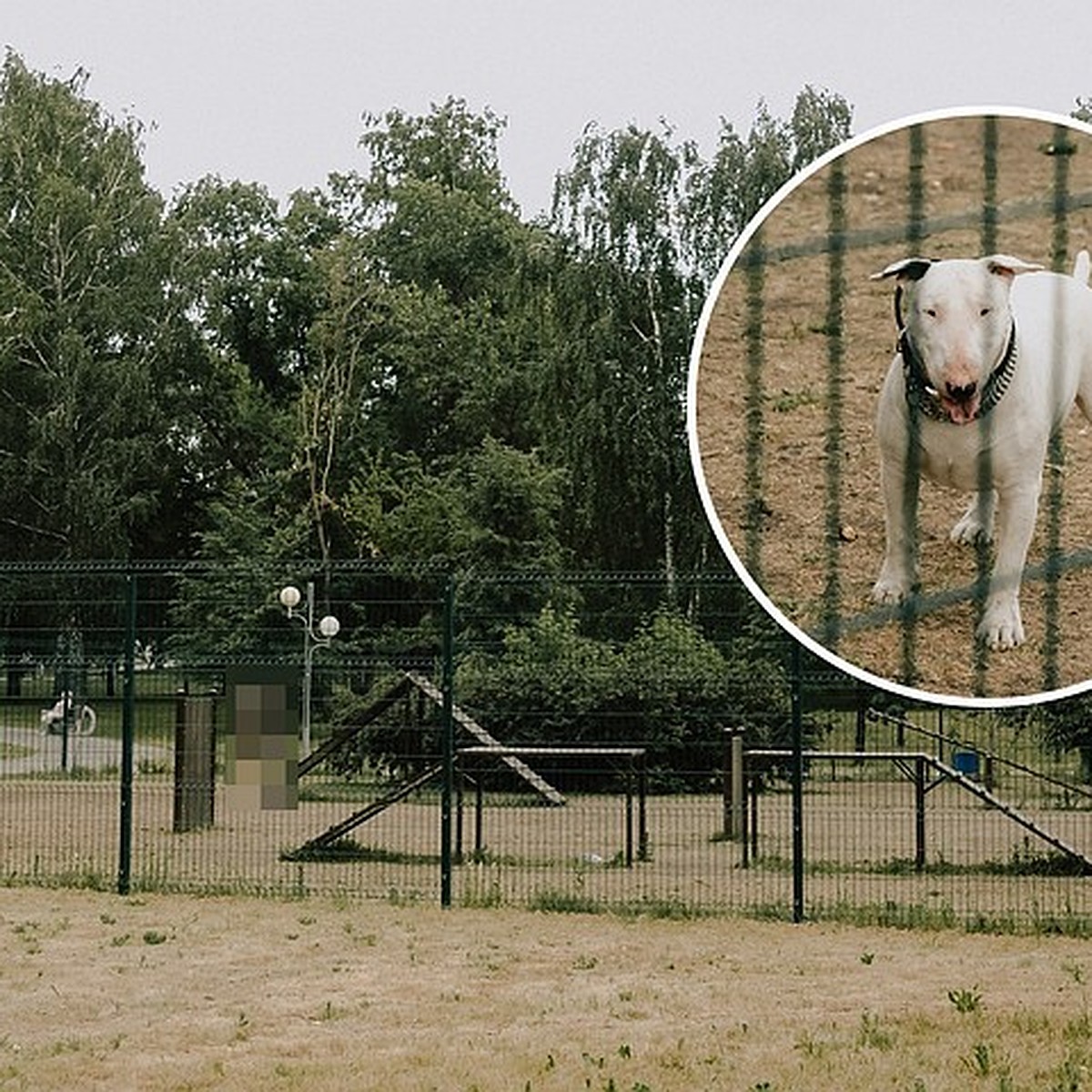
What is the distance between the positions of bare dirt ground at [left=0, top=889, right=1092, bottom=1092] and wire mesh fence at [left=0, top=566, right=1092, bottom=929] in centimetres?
97

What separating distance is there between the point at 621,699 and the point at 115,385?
21.4 m

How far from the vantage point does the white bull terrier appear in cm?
568

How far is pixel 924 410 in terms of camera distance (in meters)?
5.73

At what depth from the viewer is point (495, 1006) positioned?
971cm

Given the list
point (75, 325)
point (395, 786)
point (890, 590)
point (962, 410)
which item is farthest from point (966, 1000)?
point (75, 325)

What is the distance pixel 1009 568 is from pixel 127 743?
8.97 meters

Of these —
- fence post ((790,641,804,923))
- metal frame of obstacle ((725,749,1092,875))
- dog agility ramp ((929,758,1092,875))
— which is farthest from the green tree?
fence post ((790,641,804,923))

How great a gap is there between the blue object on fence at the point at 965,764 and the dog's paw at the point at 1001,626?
927 centimetres

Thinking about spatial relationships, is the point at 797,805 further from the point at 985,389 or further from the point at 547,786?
the point at 985,389

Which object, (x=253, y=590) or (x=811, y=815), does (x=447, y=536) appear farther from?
(x=811, y=815)

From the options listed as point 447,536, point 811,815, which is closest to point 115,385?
point 447,536

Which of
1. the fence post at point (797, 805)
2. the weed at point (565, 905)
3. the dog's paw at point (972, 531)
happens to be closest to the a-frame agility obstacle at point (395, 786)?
the weed at point (565, 905)

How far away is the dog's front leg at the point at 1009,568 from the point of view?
19.0 feet

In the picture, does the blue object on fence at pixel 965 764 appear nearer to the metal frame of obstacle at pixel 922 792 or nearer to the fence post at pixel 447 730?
the metal frame of obstacle at pixel 922 792
